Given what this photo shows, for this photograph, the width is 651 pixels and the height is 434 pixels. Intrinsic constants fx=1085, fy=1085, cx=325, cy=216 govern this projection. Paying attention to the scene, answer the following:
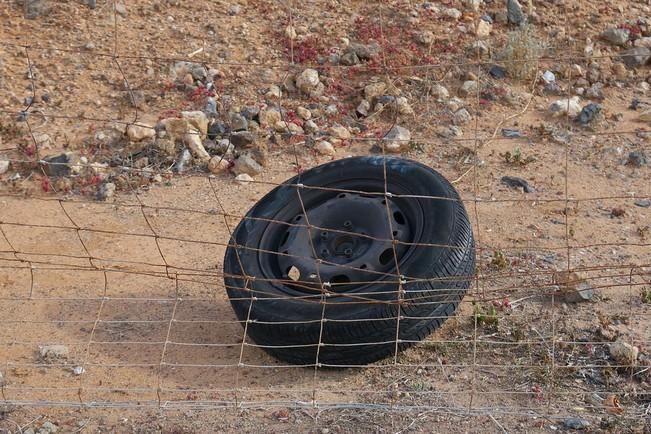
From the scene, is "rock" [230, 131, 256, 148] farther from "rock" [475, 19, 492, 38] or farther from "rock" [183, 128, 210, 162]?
"rock" [475, 19, 492, 38]

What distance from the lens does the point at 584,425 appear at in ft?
15.6

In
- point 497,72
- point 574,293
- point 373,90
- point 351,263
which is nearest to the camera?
point 351,263

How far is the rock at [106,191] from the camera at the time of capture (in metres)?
7.38

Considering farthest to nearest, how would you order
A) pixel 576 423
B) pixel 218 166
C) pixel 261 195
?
pixel 218 166 → pixel 261 195 → pixel 576 423

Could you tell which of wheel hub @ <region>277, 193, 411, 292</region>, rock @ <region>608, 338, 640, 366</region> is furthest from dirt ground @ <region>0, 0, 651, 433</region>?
wheel hub @ <region>277, 193, 411, 292</region>

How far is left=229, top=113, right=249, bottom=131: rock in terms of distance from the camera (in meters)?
7.89

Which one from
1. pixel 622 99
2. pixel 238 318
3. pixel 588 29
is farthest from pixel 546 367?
pixel 588 29

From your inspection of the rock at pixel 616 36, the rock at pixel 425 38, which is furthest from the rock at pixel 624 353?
the rock at pixel 616 36

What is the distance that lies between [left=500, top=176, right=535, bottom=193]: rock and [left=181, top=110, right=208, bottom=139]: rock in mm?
2165

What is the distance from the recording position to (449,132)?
26.4 feet

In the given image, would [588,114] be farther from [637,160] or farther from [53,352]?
[53,352]

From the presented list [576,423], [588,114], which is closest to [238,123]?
[588,114]

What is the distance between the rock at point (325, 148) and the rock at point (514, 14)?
7.91ft

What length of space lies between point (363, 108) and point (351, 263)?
285 cm
